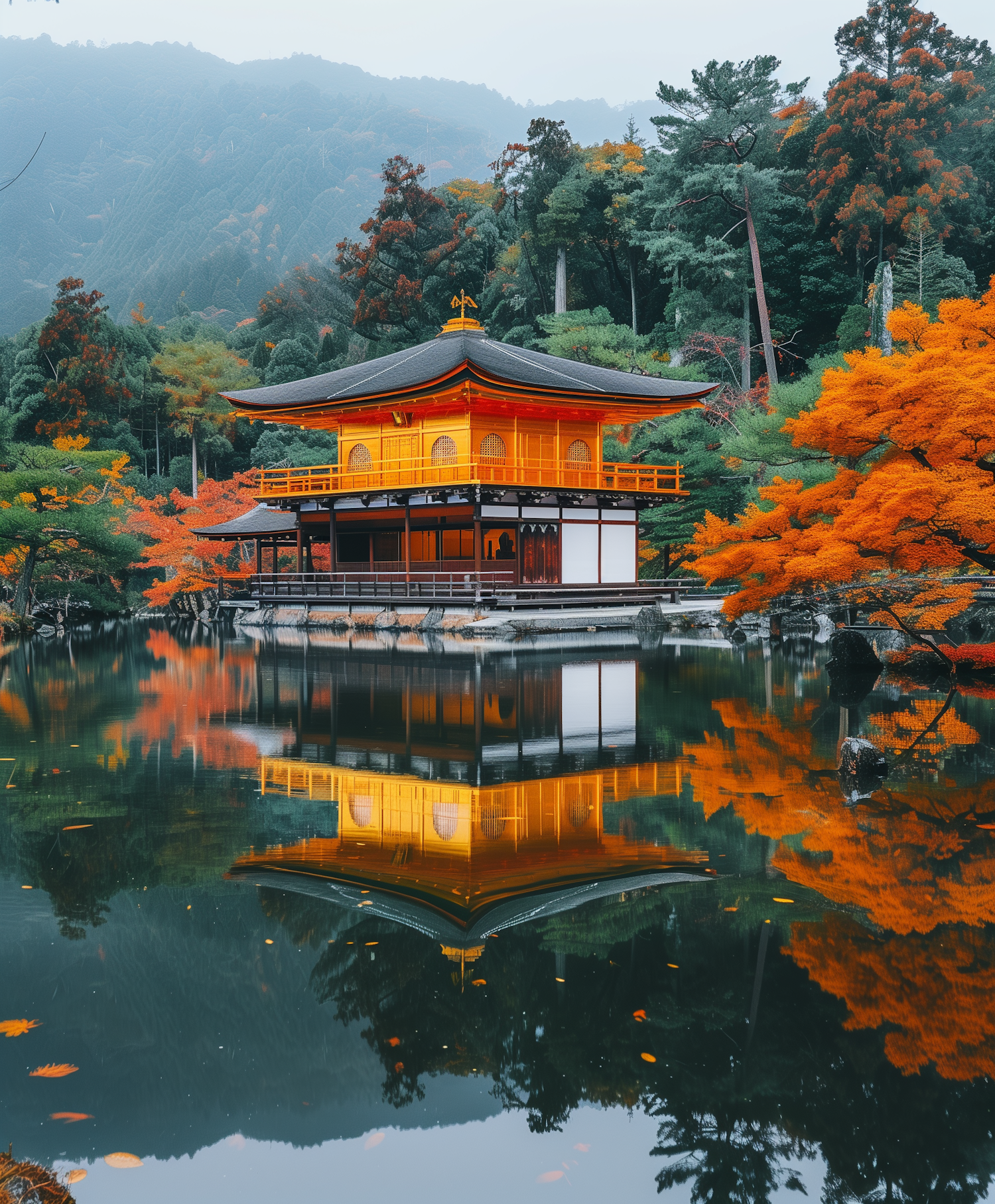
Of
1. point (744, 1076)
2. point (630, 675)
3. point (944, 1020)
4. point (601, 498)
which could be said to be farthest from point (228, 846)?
point (601, 498)

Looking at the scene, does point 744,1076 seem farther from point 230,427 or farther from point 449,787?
point 230,427

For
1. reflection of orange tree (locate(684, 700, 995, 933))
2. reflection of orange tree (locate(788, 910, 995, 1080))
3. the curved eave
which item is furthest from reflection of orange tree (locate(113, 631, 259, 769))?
the curved eave

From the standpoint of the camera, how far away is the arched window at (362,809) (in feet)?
24.1

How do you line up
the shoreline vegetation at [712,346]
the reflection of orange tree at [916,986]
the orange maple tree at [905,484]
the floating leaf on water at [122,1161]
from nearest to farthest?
the floating leaf on water at [122,1161], the reflection of orange tree at [916,986], the orange maple tree at [905,484], the shoreline vegetation at [712,346]

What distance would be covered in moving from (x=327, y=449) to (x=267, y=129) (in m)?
114

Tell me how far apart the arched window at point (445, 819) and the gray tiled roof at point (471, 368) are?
1975 centimetres

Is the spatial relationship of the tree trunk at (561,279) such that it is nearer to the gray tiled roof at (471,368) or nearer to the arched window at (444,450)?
the gray tiled roof at (471,368)

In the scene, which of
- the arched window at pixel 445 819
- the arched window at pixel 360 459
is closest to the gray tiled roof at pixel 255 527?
the arched window at pixel 360 459

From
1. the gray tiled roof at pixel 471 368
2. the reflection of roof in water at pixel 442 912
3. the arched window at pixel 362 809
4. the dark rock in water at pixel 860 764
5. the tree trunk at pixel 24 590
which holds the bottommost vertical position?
the arched window at pixel 362 809

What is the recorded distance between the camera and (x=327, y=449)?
149 feet

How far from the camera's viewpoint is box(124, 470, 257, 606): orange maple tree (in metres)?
37.6

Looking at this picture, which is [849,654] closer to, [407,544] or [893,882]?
[893,882]

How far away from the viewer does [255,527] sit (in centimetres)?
3550

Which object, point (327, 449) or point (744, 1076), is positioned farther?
point (327, 449)
